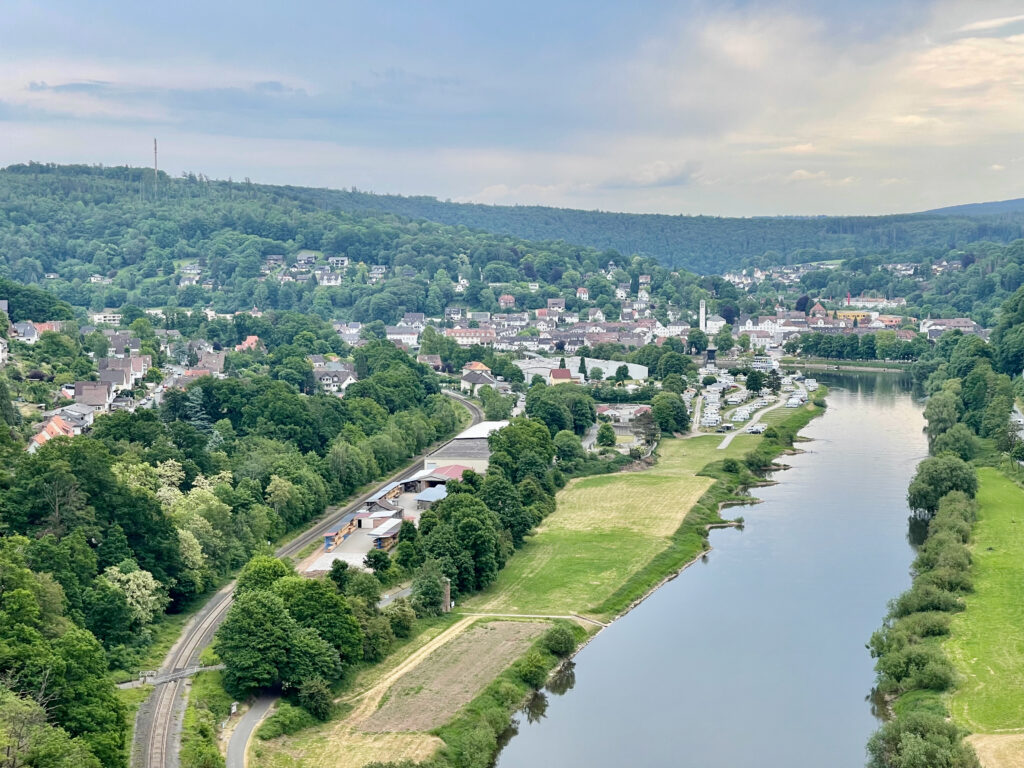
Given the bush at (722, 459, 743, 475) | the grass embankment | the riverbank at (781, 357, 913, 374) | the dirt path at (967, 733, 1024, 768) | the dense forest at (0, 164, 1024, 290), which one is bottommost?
the riverbank at (781, 357, 913, 374)

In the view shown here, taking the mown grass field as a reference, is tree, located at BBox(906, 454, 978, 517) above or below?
above

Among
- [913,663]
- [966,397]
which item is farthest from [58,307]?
[913,663]

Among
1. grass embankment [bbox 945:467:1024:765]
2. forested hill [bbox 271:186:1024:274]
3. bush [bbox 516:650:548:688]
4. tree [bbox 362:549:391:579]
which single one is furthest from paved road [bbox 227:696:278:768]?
forested hill [bbox 271:186:1024:274]

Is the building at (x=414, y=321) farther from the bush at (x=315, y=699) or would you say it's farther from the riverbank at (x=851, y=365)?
the bush at (x=315, y=699)

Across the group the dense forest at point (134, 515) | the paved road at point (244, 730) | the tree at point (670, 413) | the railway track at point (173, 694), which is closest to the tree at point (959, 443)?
the tree at point (670, 413)

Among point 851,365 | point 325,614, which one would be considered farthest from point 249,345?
point 325,614

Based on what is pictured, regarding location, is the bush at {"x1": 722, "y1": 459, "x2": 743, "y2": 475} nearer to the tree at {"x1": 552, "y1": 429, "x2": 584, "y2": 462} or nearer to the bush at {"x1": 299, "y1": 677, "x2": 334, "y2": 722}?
the tree at {"x1": 552, "y1": 429, "x2": 584, "y2": 462}
